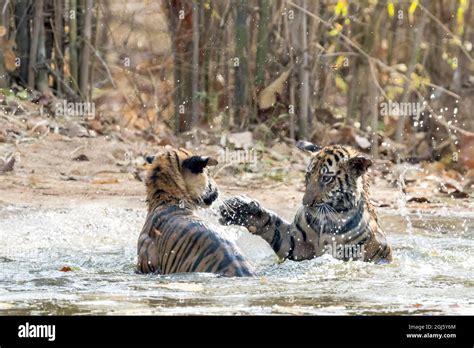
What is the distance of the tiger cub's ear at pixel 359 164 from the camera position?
9.01 m

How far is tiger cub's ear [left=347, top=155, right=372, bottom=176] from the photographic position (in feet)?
29.6

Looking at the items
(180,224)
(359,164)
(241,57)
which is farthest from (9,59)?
(180,224)

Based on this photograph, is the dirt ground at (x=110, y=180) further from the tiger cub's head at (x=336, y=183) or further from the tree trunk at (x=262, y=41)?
the tiger cub's head at (x=336, y=183)

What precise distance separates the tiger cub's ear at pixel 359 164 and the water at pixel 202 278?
636 millimetres

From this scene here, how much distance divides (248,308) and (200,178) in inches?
64.6

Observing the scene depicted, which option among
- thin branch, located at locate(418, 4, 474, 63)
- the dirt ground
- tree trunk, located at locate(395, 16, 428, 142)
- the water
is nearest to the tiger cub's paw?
the water

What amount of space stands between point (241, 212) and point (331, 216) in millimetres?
622

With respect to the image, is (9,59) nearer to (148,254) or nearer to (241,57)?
(241,57)

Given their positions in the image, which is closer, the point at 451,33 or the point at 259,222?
the point at 259,222

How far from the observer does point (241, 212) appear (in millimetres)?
9219

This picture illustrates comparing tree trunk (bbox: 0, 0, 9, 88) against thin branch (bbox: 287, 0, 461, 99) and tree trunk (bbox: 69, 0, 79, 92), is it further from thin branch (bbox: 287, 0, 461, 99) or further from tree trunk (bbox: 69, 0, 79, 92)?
thin branch (bbox: 287, 0, 461, 99)

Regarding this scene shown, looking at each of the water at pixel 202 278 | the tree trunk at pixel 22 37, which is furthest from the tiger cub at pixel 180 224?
the tree trunk at pixel 22 37
